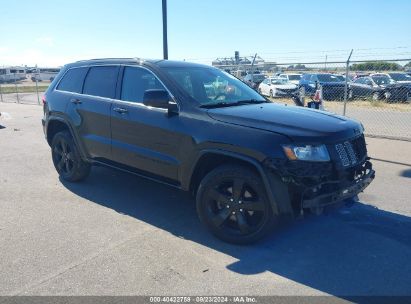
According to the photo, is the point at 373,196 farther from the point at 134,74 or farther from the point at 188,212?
the point at 134,74

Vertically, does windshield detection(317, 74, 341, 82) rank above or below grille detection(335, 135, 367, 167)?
above

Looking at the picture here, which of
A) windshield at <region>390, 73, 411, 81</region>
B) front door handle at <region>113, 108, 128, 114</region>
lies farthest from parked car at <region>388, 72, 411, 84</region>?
front door handle at <region>113, 108, 128, 114</region>

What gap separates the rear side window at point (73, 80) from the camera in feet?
18.5

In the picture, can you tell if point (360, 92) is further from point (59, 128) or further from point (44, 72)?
point (44, 72)

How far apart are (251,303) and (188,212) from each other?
6.60 ft

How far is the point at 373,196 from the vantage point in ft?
17.8

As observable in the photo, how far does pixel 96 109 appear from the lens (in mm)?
5176

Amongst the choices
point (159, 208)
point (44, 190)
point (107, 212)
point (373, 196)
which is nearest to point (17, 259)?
point (107, 212)

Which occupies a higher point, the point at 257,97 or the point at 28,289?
the point at 257,97

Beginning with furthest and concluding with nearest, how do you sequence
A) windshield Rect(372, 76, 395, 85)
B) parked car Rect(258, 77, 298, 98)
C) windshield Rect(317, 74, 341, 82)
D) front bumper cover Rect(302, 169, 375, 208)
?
parked car Rect(258, 77, 298, 98)
windshield Rect(317, 74, 341, 82)
windshield Rect(372, 76, 395, 85)
front bumper cover Rect(302, 169, 375, 208)

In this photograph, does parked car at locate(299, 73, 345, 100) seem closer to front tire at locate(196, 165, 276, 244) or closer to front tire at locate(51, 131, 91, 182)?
front tire at locate(51, 131, 91, 182)

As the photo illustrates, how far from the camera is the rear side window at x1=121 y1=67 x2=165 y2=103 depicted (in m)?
4.65

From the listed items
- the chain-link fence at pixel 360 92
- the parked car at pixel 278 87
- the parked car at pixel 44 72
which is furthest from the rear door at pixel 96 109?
the parked car at pixel 278 87

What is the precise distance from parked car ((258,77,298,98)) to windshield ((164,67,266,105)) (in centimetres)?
1556
